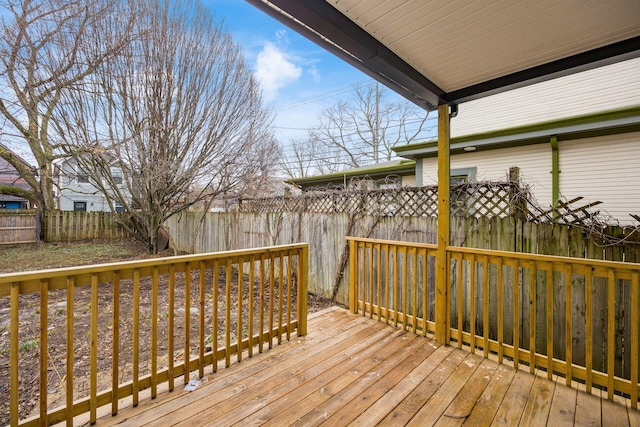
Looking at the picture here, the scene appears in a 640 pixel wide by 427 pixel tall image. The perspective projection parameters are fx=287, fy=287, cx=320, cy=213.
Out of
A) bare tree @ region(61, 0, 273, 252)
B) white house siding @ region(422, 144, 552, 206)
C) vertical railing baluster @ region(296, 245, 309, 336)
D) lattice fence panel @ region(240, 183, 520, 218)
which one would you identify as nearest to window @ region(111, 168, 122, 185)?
bare tree @ region(61, 0, 273, 252)

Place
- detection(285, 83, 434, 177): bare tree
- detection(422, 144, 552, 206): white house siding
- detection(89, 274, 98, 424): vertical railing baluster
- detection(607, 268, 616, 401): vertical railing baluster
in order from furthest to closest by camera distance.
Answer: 1. detection(285, 83, 434, 177): bare tree
2. detection(422, 144, 552, 206): white house siding
3. detection(607, 268, 616, 401): vertical railing baluster
4. detection(89, 274, 98, 424): vertical railing baluster

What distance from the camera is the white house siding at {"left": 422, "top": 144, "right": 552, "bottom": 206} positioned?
206 inches

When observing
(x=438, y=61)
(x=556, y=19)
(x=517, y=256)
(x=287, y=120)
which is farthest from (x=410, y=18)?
(x=287, y=120)

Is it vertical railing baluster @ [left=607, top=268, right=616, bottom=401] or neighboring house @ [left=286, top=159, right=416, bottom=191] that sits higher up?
neighboring house @ [left=286, top=159, right=416, bottom=191]

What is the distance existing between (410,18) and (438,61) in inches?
27.2

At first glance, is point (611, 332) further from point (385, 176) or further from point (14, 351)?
point (385, 176)

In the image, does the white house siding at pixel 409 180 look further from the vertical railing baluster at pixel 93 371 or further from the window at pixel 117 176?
the window at pixel 117 176

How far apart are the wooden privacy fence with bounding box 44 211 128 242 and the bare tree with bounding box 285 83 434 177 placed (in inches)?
423

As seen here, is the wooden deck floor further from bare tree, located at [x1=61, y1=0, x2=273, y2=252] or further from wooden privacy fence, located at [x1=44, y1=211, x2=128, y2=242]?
wooden privacy fence, located at [x1=44, y1=211, x2=128, y2=242]

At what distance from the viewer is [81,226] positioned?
9570 millimetres

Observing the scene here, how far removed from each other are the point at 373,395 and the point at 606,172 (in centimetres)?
550

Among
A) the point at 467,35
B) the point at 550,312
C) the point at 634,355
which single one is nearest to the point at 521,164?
the point at 550,312

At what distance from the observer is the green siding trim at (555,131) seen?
4.21m

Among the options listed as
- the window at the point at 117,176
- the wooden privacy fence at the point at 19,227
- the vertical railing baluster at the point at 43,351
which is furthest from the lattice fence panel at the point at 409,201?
the wooden privacy fence at the point at 19,227
